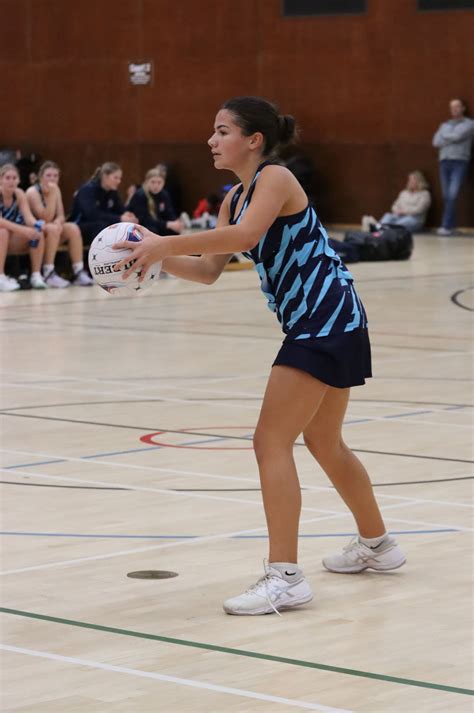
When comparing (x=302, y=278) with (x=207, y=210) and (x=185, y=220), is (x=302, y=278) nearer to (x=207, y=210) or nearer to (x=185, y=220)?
(x=185, y=220)

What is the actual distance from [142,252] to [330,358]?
0.76 metres

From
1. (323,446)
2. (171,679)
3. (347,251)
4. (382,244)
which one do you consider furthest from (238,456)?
(382,244)

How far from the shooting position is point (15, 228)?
54.0 ft

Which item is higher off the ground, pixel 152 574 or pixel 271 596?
pixel 271 596

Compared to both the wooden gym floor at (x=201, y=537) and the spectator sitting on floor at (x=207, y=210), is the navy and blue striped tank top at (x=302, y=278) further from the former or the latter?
the spectator sitting on floor at (x=207, y=210)

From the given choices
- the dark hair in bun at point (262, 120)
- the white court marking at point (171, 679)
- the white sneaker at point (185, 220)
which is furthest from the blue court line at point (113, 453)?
the white sneaker at point (185, 220)

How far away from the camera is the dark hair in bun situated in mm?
5293

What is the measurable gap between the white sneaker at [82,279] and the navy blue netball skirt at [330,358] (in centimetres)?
1233

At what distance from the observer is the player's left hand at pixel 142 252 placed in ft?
16.2

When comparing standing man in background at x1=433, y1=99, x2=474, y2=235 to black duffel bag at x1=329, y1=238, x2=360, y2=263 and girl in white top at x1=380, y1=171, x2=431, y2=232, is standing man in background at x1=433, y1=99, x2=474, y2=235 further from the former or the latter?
black duffel bag at x1=329, y1=238, x2=360, y2=263

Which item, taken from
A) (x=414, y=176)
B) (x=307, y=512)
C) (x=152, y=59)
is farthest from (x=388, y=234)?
(x=307, y=512)

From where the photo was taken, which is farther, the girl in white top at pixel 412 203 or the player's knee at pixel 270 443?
the girl in white top at pixel 412 203

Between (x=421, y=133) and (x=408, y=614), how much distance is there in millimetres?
21184

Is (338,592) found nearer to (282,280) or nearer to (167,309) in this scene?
(282,280)
